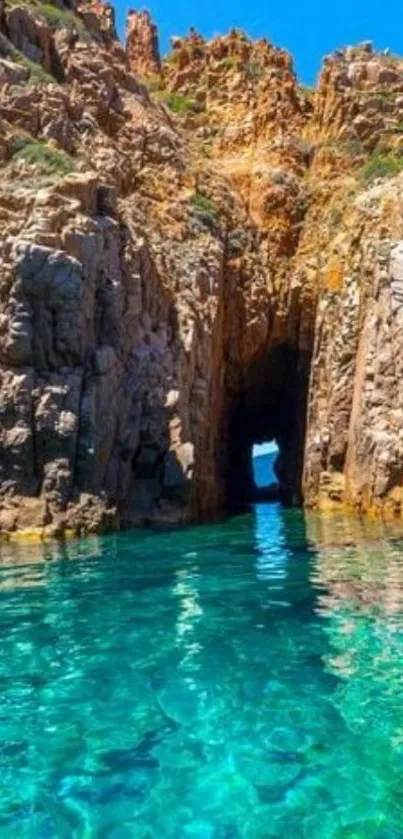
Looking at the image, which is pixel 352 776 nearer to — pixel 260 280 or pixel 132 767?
pixel 132 767

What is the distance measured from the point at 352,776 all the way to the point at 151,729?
2.29 metres

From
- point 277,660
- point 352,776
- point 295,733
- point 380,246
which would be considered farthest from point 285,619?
point 380,246

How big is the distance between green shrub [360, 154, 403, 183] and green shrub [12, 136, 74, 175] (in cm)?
1804

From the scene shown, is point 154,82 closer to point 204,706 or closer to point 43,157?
point 43,157

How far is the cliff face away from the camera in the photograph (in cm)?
2839

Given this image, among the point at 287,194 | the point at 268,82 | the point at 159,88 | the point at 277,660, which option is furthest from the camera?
the point at 159,88

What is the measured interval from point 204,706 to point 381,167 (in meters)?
40.0

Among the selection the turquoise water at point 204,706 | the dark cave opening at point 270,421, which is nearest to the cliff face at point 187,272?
the dark cave opening at point 270,421

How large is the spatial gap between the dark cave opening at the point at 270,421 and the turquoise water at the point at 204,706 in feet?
91.4

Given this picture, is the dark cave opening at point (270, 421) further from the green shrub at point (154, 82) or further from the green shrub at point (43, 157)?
the green shrub at point (154, 82)

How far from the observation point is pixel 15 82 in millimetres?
35344

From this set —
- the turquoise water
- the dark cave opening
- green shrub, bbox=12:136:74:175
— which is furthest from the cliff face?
the turquoise water

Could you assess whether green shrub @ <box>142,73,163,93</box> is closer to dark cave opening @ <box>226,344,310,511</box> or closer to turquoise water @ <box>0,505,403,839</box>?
dark cave opening @ <box>226,344,310,511</box>

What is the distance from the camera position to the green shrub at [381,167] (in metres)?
43.2
